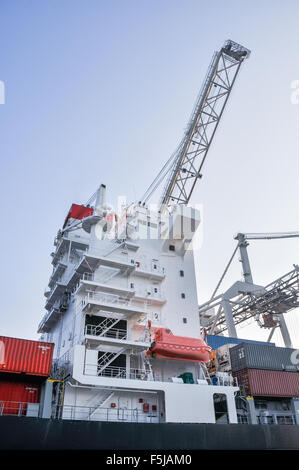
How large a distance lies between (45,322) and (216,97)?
23.4 meters

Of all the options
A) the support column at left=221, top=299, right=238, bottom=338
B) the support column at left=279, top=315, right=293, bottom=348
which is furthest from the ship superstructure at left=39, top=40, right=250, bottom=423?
the support column at left=279, top=315, right=293, bottom=348

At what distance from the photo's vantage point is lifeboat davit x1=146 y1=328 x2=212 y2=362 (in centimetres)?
2133

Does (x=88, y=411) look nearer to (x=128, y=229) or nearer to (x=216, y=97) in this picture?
(x=128, y=229)

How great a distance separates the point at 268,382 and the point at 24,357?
15.9m

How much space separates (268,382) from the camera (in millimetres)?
24172

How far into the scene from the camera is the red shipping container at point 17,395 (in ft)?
63.5

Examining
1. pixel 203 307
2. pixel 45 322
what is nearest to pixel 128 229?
pixel 45 322

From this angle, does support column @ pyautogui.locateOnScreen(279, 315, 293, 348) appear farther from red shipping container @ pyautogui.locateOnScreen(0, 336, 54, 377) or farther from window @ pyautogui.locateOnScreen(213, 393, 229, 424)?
red shipping container @ pyautogui.locateOnScreen(0, 336, 54, 377)

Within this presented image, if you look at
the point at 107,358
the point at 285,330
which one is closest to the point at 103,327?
the point at 107,358

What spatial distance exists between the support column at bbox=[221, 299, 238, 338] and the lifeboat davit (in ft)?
55.5

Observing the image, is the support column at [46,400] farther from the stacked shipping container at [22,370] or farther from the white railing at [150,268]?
the white railing at [150,268]

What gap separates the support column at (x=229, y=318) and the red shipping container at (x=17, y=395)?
933 inches

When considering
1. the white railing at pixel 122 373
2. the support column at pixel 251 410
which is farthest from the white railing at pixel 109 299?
the support column at pixel 251 410
